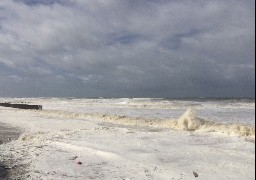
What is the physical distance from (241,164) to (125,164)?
108 inches

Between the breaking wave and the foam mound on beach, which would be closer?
the foam mound on beach

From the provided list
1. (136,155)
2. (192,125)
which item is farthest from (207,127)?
(136,155)

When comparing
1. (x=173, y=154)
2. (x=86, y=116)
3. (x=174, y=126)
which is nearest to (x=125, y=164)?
(x=173, y=154)

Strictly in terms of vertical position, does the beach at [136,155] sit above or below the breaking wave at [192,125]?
below

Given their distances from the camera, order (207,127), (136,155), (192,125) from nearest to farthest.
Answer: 1. (136,155)
2. (207,127)
3. (192,125)

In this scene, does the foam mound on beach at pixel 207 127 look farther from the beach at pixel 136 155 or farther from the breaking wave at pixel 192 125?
the beach at pixel 136 155

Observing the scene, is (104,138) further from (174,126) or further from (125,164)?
(174,126)

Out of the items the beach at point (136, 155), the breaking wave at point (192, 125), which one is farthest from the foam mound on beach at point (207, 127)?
the beach at point (136, 155)

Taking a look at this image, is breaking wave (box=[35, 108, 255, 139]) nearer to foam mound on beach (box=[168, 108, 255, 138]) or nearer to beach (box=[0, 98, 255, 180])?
foam mound on beach (box=[168, 108, 255, 138])

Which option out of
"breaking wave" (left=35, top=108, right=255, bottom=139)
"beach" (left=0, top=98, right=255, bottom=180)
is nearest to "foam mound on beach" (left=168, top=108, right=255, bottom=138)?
"breaking wave" (left=35, top=108, right=255, bottom=139)

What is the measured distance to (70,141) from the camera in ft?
38.5

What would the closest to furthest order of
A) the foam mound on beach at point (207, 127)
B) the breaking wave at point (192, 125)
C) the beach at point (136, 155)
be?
the beach at point (136, 155)
the foam mound on beach at point (207, 127)
the breaking wave at point (192, 125)

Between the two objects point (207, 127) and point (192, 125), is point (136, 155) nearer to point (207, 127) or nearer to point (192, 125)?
point (207, 127)

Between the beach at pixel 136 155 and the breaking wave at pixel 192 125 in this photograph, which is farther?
the breaking wave at pixel 192 125
